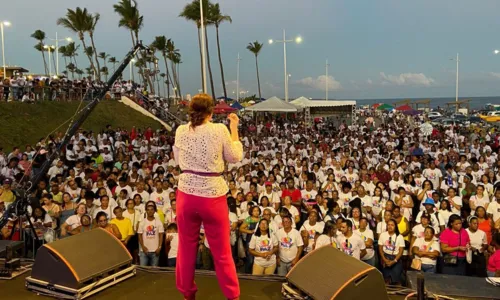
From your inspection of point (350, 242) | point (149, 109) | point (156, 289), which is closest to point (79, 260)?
point (156, 289)

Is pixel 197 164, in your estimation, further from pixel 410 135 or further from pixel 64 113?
pixel 64 113

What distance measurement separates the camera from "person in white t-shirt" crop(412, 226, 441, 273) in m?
4.86

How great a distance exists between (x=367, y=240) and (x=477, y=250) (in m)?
1.35

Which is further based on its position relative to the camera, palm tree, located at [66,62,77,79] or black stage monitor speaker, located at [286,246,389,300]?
palm tree, located at [66,62,77,79]

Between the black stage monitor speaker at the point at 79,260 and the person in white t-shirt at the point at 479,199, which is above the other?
the black stage monitor speaker at the point at 79,260

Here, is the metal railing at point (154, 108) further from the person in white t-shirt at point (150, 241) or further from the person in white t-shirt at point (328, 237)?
the person in white t-shirt at point (328, 237)

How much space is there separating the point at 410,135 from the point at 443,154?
403 centimetres

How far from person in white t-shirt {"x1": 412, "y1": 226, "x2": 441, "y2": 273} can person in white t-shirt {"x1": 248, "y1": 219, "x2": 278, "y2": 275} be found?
174 cm

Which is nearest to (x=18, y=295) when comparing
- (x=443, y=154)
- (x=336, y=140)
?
(x=443, y=154)

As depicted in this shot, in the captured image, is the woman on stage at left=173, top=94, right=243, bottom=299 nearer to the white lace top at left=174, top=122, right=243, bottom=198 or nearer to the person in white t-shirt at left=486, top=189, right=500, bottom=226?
the white lace top at left=174, top=122, right=243, bottom=198

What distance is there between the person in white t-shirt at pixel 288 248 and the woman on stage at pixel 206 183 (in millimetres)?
2286

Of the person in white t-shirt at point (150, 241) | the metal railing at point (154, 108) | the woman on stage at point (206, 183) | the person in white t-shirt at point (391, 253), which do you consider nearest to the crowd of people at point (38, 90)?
the metal railing at point (154, 108)

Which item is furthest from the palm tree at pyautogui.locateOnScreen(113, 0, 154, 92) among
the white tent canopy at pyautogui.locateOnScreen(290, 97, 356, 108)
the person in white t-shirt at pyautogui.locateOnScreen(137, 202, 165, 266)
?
the person in white t-shirt at pyautogui.locateOnScreen(137, 202, 165, 266)

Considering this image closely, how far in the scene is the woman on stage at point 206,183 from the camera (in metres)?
2.58
